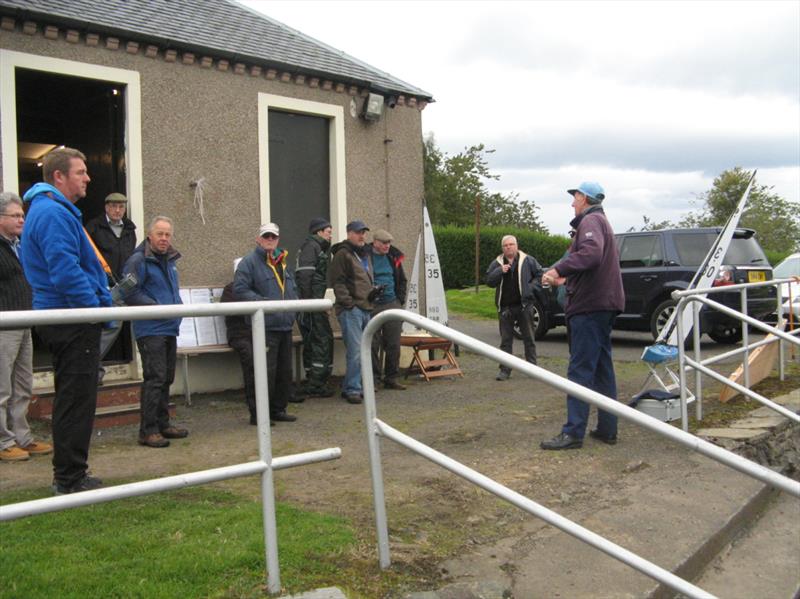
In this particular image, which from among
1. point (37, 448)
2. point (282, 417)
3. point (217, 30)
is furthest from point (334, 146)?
point (37, 448)

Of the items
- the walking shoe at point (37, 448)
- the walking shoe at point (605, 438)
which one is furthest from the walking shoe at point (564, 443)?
the walking shoe at point (37, 448)

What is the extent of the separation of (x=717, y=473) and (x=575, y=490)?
1041 mm

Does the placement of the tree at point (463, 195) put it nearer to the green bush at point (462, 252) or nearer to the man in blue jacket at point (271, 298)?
the green bush at point (462, 252)

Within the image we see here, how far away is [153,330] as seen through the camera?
581cm

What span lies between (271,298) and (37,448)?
2.24m

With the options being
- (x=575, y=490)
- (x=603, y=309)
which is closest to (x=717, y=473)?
(x=575, y=490)

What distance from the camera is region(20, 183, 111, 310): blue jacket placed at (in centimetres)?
427

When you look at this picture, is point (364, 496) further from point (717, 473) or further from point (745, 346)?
point (745, 346)

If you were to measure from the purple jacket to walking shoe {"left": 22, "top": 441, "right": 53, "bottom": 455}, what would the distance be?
13.0ft

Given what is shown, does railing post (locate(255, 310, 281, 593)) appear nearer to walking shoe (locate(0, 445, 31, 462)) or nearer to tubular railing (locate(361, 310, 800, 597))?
tubular railing (locate(361, 310, 800, 597))

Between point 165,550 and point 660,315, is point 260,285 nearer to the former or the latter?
point 165,550

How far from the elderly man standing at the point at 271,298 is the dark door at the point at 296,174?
214cm

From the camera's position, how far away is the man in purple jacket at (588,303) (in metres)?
5.50

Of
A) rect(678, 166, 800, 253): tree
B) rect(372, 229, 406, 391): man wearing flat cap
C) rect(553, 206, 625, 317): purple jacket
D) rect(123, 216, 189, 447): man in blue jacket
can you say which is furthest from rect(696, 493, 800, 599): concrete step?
rect(678, 166, 800, 253): tree
